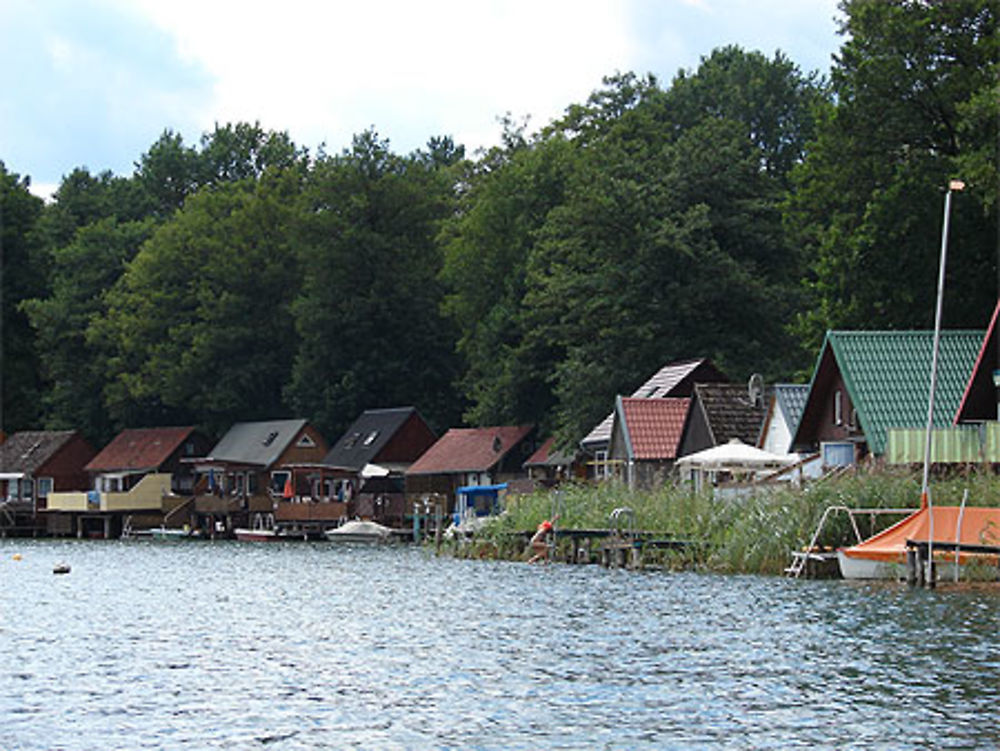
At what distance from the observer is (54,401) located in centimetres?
12762

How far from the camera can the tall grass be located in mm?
44500

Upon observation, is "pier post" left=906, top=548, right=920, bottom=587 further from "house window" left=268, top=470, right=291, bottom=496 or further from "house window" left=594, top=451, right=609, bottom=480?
"house window" left=268, top=470, right=291, bottom=496

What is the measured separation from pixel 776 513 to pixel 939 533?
246 inches

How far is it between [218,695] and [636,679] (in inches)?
237

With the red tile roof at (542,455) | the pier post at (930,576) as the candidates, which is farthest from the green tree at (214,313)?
the pier post at (930,576)

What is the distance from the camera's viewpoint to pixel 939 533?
40562 mm

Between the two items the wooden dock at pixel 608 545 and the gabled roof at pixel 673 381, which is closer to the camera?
the wooden dock at pixel 608 545

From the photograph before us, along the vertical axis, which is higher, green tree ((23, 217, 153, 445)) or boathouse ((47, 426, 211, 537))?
green tree ((23, 217, 153, 445))

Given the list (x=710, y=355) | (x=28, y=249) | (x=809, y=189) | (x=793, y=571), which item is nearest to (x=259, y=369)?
(x=28, y=249)

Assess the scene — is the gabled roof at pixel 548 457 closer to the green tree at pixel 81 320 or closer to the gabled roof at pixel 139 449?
the gabled roof at pixel 139 449

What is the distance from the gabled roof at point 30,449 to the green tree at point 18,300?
3842 millimetres

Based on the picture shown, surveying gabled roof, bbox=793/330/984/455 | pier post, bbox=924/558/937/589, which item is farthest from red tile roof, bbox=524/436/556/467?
pier post, bbox=924/558/937/589

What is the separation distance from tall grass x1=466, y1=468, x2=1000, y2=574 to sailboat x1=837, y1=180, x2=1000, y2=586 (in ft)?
5.79

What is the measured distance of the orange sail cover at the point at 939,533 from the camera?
39.7m
